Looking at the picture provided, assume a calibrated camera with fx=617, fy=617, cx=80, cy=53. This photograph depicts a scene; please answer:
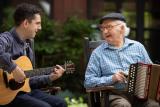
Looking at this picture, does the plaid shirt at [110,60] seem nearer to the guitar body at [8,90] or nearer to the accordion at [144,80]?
the accordion at [144,80]

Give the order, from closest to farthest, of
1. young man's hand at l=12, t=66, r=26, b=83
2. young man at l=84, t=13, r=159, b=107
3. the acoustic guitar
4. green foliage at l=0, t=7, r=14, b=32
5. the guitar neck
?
young man's hand at l=12, t=66, r=26, b=83 → the acoustic guitar → the guitar neck → young man at l=84, t=13, r=159, b=107 → green foliage at l=0, t=7, r=14, b=32

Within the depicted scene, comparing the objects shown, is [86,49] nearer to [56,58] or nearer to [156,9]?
[56,58]

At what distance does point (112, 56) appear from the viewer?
21.5 feet

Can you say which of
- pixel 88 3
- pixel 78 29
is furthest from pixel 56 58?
pixel 88 3

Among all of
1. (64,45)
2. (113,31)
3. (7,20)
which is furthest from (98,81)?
(7,20)

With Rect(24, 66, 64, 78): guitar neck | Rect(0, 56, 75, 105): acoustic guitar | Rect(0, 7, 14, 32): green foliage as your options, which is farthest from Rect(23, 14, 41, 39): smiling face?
Rect(0, 7, 14, 32): green foliage

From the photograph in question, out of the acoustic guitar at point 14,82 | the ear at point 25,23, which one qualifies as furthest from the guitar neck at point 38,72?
the ear at point 25,23

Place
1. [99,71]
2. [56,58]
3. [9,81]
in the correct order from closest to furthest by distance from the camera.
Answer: [9,81] < [99,71] < [56,58]

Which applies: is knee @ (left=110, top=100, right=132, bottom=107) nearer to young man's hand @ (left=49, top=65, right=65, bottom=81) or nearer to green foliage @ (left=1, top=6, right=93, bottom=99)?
young man's hand @ (left=49, top=65, right=65, bottom=81)

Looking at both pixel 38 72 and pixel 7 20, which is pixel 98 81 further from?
pixel 7 20

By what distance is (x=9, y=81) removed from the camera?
19.9ft

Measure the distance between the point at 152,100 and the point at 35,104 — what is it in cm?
119

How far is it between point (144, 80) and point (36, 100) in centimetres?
110

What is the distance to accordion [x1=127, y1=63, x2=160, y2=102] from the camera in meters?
6.09
